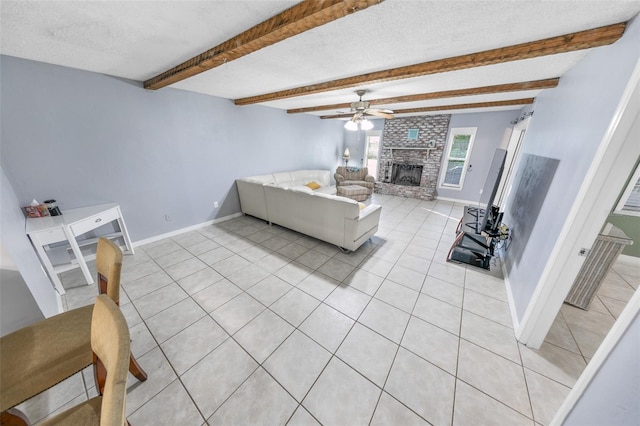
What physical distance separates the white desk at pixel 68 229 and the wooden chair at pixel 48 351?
4.73 feet

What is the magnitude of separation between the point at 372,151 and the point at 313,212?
477 centimetres

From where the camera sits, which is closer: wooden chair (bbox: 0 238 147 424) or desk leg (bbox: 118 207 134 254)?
wooden chair (bbox: 0 238 147 424)

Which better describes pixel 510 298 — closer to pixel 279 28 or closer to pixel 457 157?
pixel 279 28

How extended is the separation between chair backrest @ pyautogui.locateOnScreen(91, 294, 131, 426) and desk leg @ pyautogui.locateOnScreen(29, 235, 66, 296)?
2153 millimetres

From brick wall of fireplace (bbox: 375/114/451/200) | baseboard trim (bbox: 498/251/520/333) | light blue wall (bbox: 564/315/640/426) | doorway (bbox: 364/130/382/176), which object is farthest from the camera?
doorway (bbox: 364/130/382/176)

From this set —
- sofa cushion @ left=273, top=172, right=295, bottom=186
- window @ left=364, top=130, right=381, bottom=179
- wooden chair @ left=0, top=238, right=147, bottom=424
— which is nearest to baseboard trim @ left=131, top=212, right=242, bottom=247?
sofa cushion @ left=273, top=172, right=295, bottom=186

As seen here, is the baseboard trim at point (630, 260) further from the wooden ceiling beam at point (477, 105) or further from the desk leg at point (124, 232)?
the desk leg at point (124, 232)

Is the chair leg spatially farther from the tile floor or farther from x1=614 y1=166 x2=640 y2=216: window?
x1=614 y1=166 x2=640 y2=216: window

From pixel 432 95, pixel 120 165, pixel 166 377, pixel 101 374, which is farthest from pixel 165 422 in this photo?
pixel 432 95

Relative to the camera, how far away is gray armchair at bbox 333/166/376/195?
6.12 m

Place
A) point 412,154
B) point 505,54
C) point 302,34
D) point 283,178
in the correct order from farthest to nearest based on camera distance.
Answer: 1. point 412,154
2. point 283,178
3. point 505,54
4. point 302,34

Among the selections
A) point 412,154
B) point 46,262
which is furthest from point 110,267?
point 412,154

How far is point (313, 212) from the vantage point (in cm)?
313

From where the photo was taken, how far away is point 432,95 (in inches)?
130
